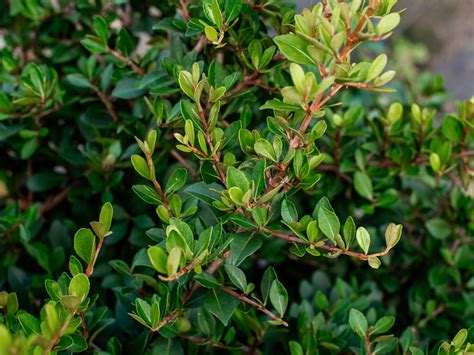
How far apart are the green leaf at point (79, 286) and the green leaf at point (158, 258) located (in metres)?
0.10

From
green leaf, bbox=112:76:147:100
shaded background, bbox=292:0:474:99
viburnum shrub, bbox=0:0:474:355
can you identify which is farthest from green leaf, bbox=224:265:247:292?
shaded background, bbox=292:0:474:99

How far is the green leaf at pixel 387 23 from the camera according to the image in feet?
2.16

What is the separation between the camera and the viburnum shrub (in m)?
0.69

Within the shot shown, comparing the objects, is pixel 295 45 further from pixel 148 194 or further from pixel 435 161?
pixel 435 161

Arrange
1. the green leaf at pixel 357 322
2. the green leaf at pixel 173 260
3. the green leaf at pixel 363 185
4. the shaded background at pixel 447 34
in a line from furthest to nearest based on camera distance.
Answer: the shaded background at pixel 447 34 < the green leaf at pixel 363 185 < the green leaf at pixel 357 322 < the green leaf at pixel 173 260

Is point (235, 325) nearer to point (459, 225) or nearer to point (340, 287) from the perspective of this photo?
point (340, 287)

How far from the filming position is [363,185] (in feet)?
3.60

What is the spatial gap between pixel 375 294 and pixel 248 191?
0.62 m

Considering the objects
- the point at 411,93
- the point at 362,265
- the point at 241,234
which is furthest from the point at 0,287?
the point at 411,93

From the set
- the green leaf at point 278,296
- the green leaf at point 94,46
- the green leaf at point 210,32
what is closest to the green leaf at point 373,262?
the green leaf at point 278,296

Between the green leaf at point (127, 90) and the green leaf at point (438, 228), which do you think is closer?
the green leaf at point (127, 90)

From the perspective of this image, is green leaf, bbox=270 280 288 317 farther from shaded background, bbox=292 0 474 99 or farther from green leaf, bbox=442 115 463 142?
shaded background, bbox=292 0 474 99

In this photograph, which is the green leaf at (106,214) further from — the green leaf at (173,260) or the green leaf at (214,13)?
the green leaf at (214,13)

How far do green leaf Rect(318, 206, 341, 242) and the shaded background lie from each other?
378 cm
